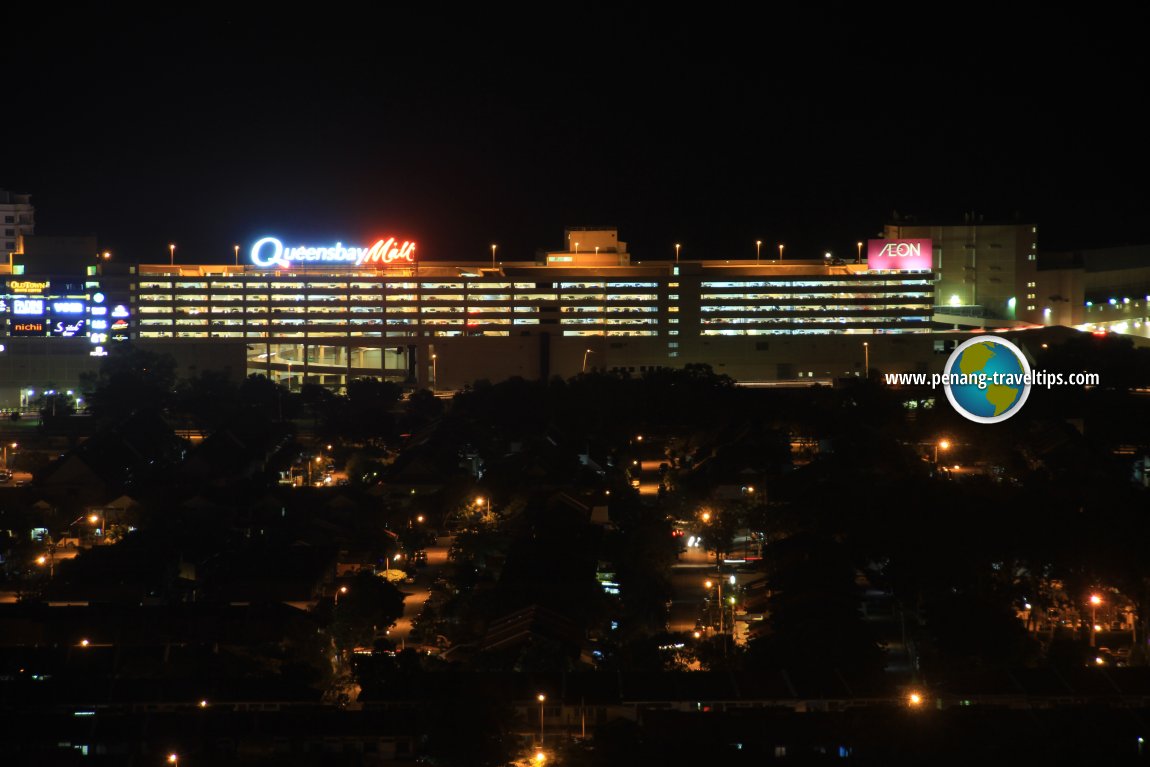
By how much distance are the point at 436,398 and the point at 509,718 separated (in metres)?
22.0

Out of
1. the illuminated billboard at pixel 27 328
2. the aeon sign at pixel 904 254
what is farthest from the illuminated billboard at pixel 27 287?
the aeon sign at pixel 904 254

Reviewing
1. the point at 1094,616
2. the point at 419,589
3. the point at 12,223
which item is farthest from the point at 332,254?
the point at 1094,616

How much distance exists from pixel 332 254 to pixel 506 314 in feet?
13.2

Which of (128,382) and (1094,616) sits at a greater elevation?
(128,382)

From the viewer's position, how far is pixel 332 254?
39188 millimetres

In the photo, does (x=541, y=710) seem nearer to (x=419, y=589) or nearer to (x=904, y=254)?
(x=419, y=589)

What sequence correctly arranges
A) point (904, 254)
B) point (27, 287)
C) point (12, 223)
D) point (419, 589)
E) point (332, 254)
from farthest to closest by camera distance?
point (12, 223) < point (904, 254) < point (332, 254) < point (27, 287) < point (419, 589)

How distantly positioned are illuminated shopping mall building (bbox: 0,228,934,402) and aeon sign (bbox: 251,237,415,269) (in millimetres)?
31

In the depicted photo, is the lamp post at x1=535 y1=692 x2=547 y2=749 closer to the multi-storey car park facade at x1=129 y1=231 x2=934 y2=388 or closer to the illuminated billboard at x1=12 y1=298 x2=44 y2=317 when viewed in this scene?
the multi-storey car park facade at x1=129 y1=231 x2=934 y2=388

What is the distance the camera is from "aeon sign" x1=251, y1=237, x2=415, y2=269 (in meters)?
39.2

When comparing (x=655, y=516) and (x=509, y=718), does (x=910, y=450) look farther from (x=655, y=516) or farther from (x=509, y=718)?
(x=509, y=718)

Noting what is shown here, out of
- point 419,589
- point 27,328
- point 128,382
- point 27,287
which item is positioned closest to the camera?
point 419,589

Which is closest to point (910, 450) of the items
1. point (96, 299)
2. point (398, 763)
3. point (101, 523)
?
point (101, 523)

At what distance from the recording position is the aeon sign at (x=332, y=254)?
39.2m
